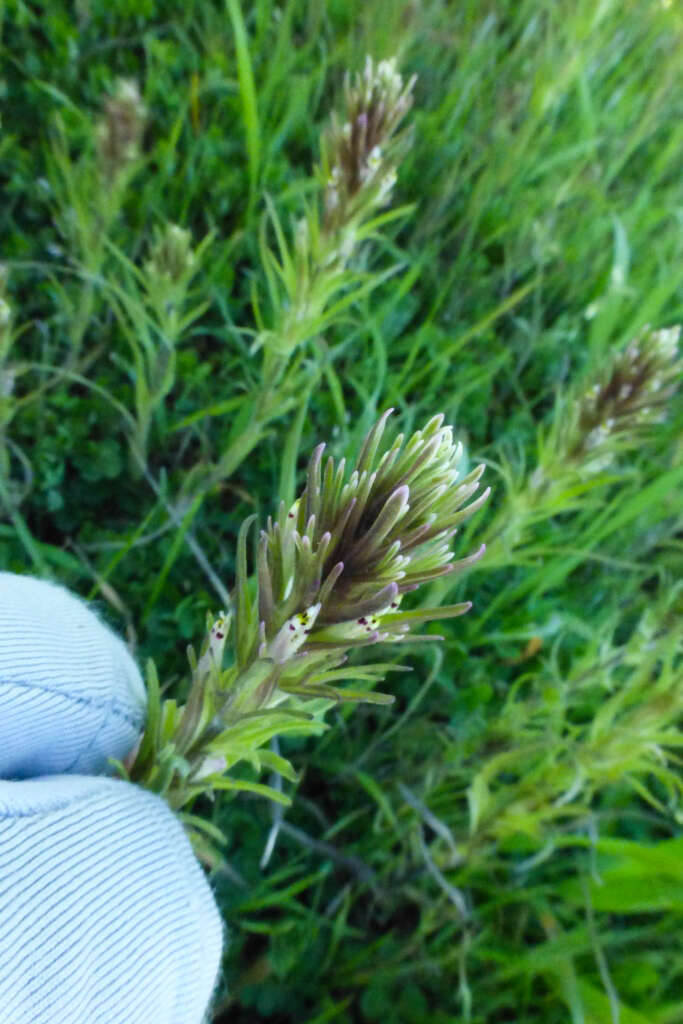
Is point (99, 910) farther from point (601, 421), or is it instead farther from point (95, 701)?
point (601, 421)

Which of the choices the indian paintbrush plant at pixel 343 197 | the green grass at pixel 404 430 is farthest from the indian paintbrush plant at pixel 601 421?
the indian paintbrush plant at pixel 343 197

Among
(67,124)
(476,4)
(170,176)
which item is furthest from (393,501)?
(476,4)

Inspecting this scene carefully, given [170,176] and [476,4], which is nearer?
[170,176]

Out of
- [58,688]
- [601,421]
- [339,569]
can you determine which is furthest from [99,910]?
[601,421]

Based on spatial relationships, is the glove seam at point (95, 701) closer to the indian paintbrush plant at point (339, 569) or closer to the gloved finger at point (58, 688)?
the gloved finger at point (58, 688)

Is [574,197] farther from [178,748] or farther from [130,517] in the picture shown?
[178,748]
